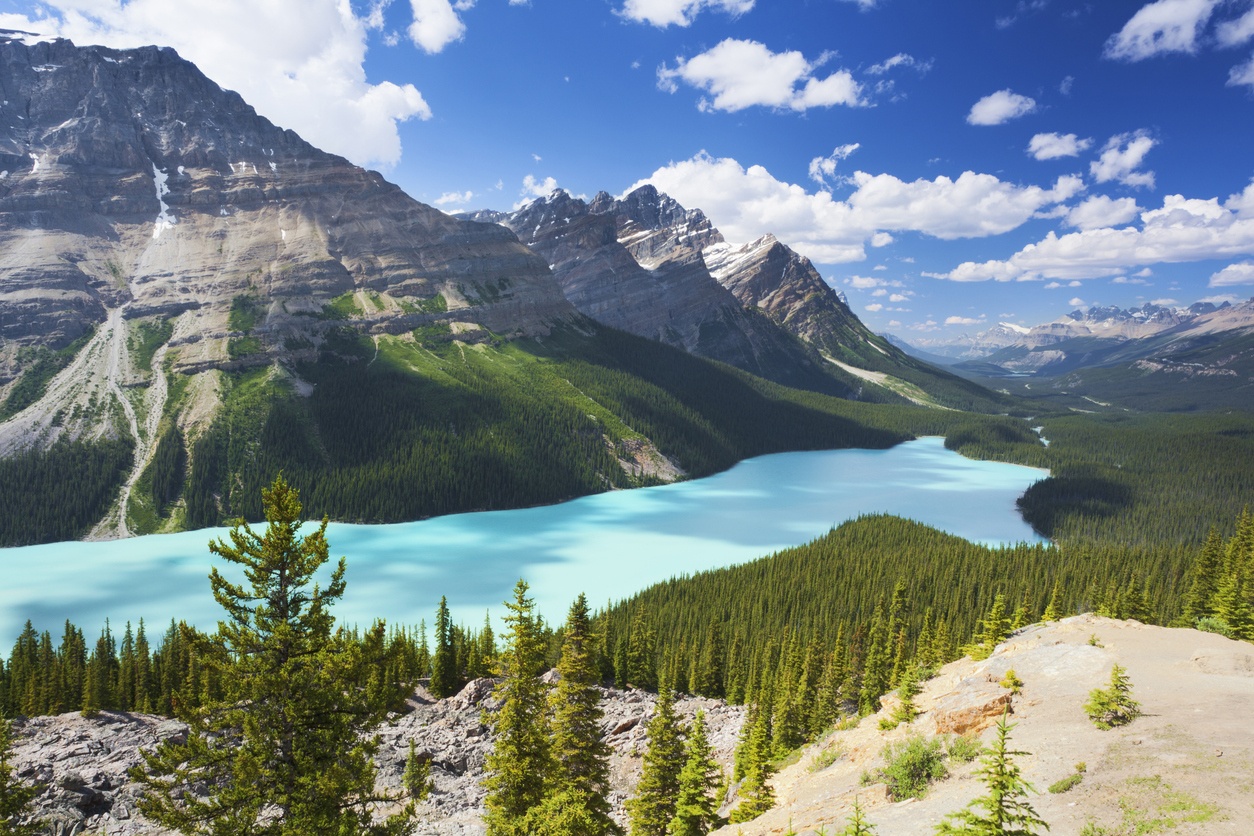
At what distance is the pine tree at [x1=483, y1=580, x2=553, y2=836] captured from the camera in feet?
64.8

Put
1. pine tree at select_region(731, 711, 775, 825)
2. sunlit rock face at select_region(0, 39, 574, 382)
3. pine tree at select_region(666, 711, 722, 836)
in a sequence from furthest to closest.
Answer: sunlit rock face at select_region(0, 39, 574, 382)
pine tree at select_region(731, 711, 775, 825)
pine tree at select_region(666, 711, 722, 836)

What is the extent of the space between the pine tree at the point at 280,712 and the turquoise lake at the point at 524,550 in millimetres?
54466

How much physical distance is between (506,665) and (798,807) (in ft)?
35.3

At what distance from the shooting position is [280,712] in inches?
484

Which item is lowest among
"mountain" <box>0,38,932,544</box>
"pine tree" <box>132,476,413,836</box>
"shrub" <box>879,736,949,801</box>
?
"shrub" <box>879,736,949,801</box>

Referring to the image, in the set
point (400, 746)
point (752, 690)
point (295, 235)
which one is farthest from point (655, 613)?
point (295, 235)

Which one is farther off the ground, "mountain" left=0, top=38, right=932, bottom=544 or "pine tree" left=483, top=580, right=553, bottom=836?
"mountain" left=0, top=38, right=932, bottom=544

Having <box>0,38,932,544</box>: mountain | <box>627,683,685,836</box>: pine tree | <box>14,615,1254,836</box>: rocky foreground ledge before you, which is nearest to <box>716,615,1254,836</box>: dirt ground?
<box>14,615,1254,836</box>: rocky foreground ledge

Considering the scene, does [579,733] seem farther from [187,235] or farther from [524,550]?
[187,235]

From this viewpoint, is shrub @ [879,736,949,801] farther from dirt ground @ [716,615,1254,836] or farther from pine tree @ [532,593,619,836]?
pine tree @ [532,593,619,836]

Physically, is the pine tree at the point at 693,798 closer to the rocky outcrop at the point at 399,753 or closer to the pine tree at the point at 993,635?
the rocky outcrop at the point at 399,753

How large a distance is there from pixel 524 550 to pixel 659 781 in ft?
225

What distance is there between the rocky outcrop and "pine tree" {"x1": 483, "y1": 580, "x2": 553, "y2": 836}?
5.32 meters

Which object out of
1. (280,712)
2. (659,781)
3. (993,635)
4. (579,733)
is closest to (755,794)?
(659,781)
